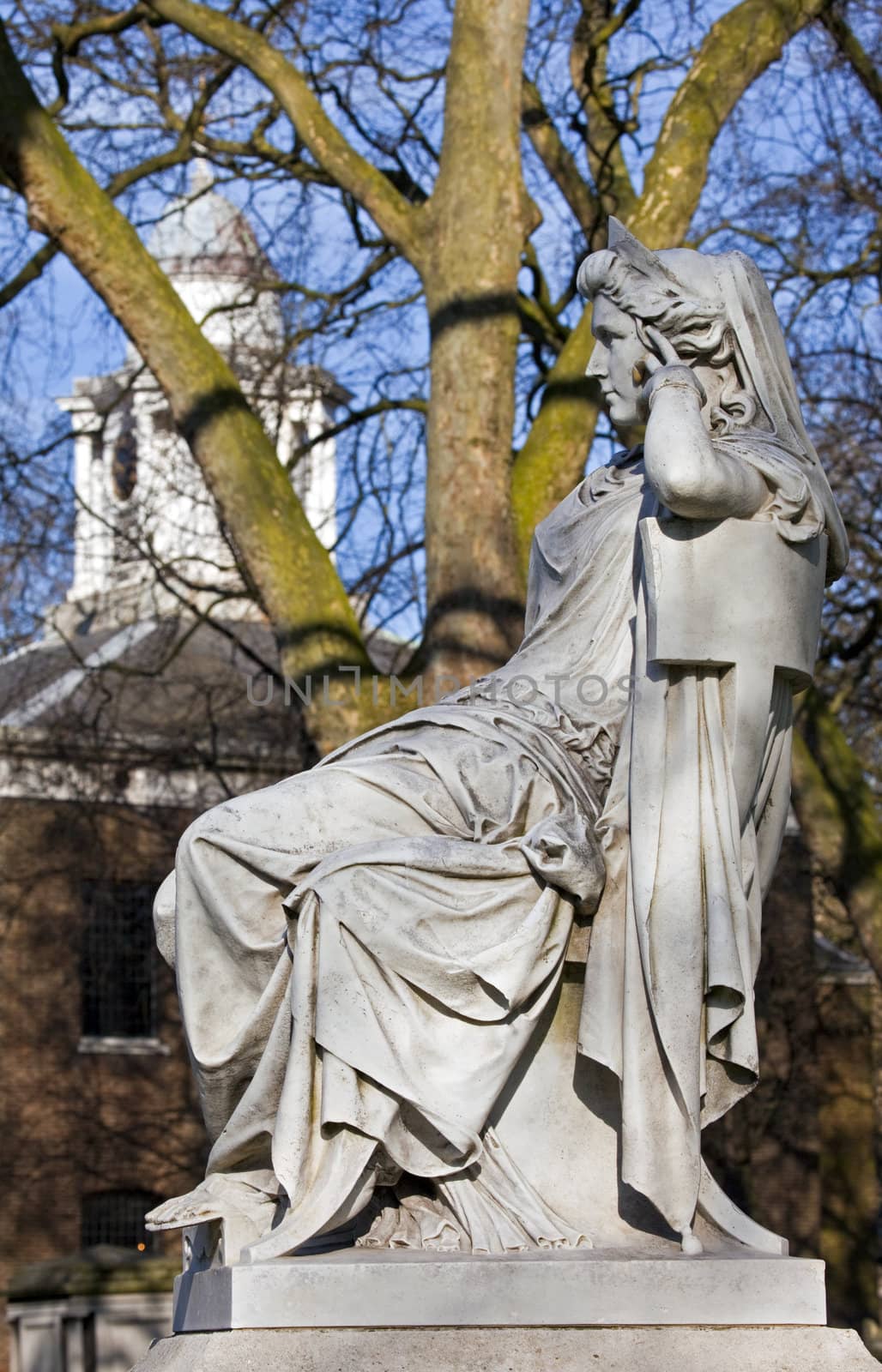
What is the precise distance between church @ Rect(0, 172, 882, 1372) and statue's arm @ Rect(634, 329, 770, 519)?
11285mm

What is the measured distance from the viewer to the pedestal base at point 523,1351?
4.06 m

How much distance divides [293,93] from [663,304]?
7415 millimetres

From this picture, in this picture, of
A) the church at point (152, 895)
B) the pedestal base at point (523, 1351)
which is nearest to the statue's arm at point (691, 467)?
the pedestal base at point (523, 1351)

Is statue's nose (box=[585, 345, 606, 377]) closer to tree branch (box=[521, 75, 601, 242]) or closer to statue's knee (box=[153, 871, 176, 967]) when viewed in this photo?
statue's knee (box=[153, 871, 176, 967])

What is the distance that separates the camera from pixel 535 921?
14.8 feet

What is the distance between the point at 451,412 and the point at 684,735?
574cm

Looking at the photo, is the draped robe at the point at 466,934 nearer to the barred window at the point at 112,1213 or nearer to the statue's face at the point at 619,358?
the statue's face at the point at 619,358

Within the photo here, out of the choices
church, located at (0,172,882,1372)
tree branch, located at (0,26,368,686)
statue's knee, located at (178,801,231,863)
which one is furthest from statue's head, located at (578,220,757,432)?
church, located at (0,172,882,1372)

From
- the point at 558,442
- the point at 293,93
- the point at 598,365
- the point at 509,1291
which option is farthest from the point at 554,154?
the point at 509,1291

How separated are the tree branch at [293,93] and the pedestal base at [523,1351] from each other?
802cm

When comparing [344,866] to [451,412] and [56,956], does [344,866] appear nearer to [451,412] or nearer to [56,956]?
[451,412]

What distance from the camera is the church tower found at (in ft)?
50.4

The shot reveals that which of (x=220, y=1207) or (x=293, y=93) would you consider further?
(x=293, y=93)

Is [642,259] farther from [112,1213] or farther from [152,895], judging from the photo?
[112,1213]
